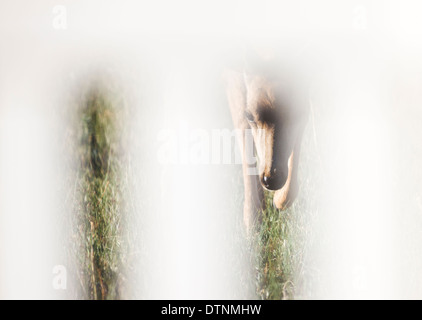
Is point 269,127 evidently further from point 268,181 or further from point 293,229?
point 293,229

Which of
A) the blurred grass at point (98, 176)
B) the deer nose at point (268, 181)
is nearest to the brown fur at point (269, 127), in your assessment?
the deer nose at point (268, 181)

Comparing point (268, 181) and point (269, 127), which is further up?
point (269, 127)

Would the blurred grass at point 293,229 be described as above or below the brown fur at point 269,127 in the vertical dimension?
below

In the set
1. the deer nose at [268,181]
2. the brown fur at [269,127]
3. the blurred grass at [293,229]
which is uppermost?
the brown fur at [269,127]

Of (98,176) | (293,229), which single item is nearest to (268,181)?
(293,229)

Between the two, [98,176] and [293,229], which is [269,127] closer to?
[293,229]

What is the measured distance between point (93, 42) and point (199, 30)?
22 centimetres

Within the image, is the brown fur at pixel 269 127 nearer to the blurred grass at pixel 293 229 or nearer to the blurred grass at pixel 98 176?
the blurred grass at pixel 293 229

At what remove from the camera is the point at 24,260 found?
1.25m

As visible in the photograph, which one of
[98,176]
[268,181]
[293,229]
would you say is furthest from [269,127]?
[98,176]

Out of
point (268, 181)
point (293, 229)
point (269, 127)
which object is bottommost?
point (293, 229)

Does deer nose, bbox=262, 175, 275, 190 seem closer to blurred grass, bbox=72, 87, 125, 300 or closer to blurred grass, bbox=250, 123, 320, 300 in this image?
blurred grass, bbox=250, 123, 320, 300

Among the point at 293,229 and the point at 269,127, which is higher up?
the point at 269,127

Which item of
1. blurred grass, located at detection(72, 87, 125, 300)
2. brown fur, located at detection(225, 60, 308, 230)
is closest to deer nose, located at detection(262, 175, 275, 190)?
brown fur, located at detection(225, 60, 308, 230)
